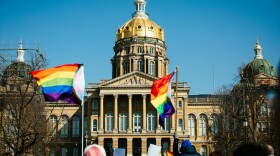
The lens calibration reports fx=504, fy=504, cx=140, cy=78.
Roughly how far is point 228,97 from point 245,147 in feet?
183

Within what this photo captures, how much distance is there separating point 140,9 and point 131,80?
28.4 m

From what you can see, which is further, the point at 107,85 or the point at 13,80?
the point at 107,85

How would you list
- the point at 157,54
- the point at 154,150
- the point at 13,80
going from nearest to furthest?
the point at 154,150 < the point at 13,80 < the point at 157,54

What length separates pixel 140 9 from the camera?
350 ft

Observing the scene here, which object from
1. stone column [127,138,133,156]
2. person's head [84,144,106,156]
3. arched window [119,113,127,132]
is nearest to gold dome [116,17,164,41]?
arched window [119,113,127,132]

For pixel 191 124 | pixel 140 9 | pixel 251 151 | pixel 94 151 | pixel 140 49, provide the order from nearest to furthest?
1. pixel 251 151
2. pixel 94 151
3. pixel 191 124
4. pixel 140 49
5. pixel 140 9

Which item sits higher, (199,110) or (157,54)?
(157,54)

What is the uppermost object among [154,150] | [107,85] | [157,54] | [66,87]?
[157,54]

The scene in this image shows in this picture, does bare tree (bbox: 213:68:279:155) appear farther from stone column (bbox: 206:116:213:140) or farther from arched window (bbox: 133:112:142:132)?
stone column (bbox: 206:116:213:140)

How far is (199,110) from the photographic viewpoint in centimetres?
9075

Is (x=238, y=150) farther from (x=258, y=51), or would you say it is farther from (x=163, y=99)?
(x=258, y=51)

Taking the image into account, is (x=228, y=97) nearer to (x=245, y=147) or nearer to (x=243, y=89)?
(x=243, y=89)

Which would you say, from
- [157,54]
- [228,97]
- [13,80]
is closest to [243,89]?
[228,97]

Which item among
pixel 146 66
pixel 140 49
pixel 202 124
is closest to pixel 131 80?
pixel 146 66
